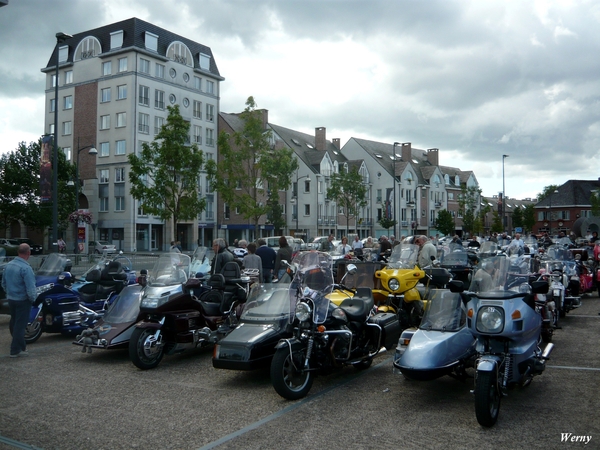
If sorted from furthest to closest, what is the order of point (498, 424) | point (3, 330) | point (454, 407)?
1. point (3, 330)
2. point (454, 407)
3. point (498, 424)

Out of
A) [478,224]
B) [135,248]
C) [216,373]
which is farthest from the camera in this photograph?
[478,224]

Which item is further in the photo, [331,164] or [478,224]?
[478,224]

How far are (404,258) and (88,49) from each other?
162 feet

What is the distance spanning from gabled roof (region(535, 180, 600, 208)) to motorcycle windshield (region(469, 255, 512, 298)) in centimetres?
9511

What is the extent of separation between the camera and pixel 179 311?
870 cm

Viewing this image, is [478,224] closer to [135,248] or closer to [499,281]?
[135,248]

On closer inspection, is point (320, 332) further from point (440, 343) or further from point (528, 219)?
point (528, 219)

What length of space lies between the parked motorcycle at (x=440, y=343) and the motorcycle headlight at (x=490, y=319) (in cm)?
43

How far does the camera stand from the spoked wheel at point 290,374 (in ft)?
21.0

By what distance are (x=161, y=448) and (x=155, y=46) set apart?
50.5m

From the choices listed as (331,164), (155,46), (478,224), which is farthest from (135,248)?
(478,224)

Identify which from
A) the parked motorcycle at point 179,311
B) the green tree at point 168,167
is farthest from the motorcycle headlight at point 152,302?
the green tree at point 168,167

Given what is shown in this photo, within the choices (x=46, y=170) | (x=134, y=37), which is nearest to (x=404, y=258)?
(x=46, y=170)

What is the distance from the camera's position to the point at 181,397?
6770 millimetres
